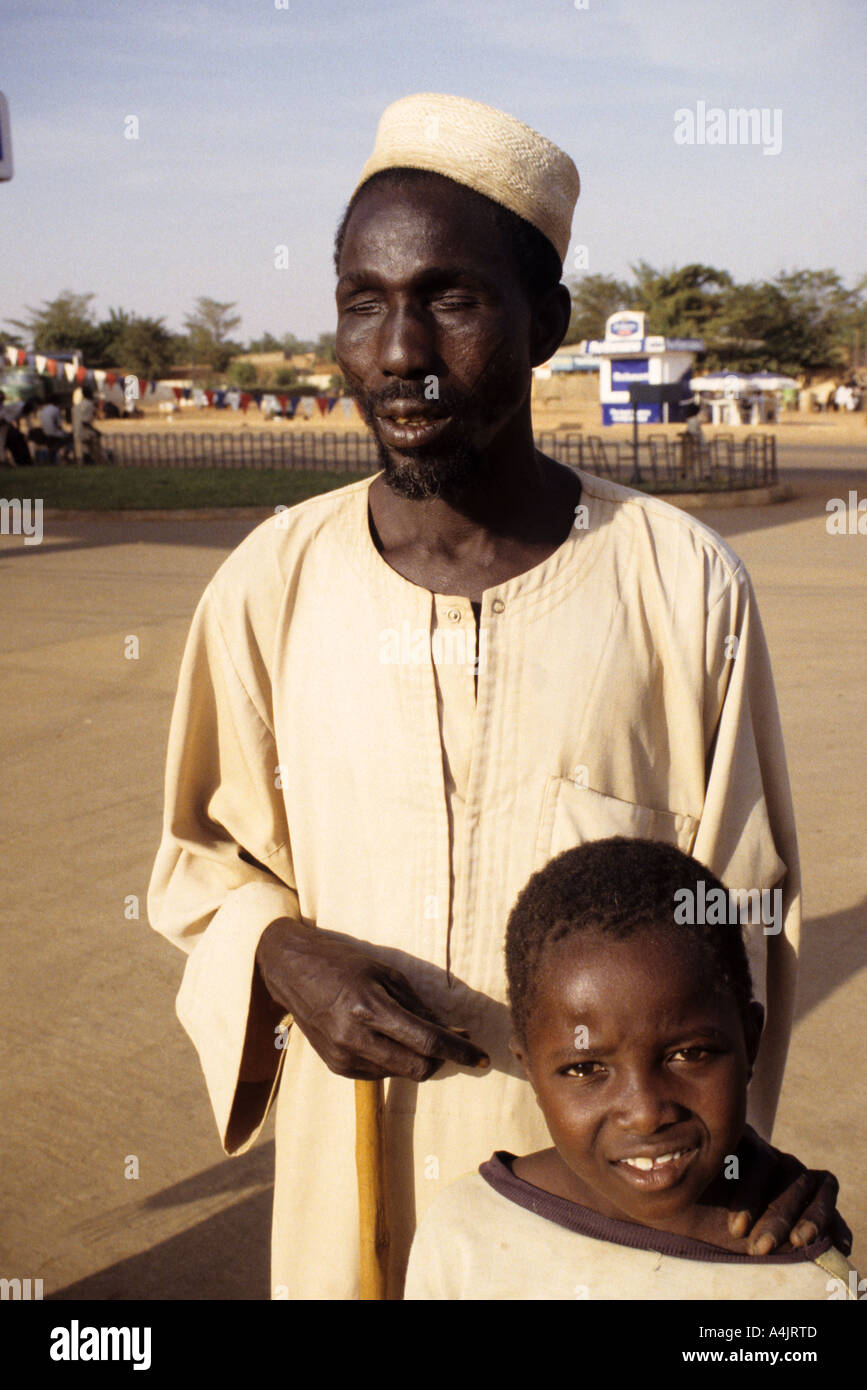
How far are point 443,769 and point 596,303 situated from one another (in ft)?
239

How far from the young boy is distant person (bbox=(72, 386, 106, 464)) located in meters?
27.4

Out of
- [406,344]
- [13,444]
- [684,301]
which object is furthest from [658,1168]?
[684,301]

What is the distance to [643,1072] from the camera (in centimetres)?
149

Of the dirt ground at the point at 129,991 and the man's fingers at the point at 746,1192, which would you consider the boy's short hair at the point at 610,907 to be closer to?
the man's fingers at the point at 746,1192

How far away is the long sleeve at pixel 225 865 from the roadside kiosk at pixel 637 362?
37750 millimetres

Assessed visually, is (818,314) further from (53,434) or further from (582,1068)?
(582,1068)

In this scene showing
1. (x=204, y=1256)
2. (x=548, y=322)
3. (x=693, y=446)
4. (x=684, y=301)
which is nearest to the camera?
(x=548, y=322)

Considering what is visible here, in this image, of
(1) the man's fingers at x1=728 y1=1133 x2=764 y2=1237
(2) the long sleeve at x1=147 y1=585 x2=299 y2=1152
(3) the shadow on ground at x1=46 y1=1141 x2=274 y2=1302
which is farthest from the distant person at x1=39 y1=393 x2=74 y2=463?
(1) the man's fingers at x1=728 y1=1133 x2=764 y2=1237

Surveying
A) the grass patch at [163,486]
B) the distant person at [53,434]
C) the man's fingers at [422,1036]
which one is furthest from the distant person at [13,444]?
the man's fingers at [422,1036]

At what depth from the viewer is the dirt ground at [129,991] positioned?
3148mm

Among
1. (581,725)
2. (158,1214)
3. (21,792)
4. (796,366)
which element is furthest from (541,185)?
(796,366)

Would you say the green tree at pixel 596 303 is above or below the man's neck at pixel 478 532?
above

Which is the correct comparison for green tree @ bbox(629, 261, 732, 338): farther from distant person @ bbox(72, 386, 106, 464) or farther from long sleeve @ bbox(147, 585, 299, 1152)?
long sleeve @ bbox(147, 585, 299, 1152)

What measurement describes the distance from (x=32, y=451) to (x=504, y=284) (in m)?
30.1
